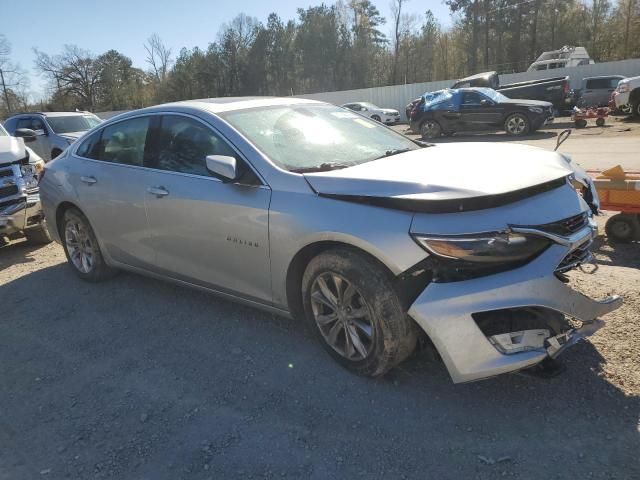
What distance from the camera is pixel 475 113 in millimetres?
17297

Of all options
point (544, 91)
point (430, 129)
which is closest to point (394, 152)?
point (430, 129)

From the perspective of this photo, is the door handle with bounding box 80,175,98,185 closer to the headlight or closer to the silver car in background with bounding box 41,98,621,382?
the silver car in background with bounding box 41,98,621,382

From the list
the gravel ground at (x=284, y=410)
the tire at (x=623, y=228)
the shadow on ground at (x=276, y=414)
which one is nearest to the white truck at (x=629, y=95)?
the tire at (x=623, y=228)

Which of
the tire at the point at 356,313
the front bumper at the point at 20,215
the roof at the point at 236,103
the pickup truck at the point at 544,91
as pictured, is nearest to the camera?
the tire at the point at 356,313

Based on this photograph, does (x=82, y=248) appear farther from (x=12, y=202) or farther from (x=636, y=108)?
(x=636, y=108)

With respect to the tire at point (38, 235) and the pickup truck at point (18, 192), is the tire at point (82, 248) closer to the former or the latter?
the pickup truck at point (18, 192)

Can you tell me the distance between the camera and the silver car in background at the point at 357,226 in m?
2.49

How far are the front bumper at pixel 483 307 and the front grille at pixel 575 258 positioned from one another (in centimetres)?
8

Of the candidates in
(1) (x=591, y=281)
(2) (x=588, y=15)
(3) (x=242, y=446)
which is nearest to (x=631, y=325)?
(1) (x=591, y=281)

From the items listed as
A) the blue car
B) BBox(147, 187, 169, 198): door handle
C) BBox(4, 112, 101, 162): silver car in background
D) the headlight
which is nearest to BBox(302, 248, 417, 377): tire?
the headlight

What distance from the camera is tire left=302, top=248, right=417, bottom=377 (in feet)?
8.91

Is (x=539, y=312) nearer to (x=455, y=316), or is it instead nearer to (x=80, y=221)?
(x=455, y=316)

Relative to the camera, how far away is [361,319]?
2934 millimetres

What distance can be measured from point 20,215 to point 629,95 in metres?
19.9
